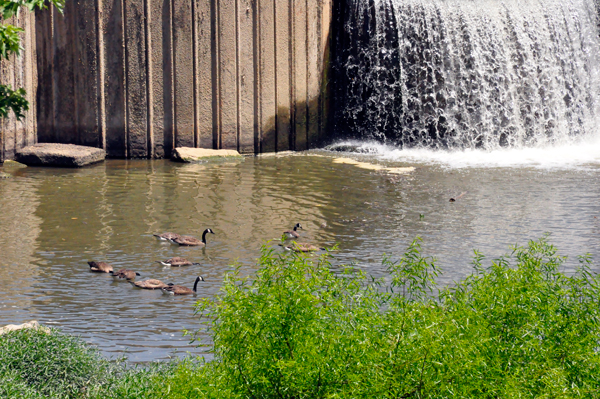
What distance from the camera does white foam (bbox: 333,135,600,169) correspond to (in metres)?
13.6

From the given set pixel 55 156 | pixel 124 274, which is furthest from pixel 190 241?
pixel 55 156

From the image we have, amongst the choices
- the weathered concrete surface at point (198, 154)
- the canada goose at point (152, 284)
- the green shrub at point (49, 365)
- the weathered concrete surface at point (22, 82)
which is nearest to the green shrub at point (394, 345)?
the green shrub at point (49, 365)

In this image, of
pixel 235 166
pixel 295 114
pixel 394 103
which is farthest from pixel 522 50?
pixel 235 166

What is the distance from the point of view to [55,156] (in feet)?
42.5

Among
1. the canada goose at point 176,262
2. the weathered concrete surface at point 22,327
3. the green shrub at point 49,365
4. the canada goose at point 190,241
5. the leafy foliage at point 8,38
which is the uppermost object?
the leafy foliage at point 8,38

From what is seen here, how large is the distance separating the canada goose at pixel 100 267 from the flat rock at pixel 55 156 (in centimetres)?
610

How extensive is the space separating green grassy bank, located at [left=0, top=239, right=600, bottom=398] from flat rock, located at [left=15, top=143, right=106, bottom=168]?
→ 29.0 ft

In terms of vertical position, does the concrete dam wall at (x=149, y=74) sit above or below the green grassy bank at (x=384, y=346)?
above

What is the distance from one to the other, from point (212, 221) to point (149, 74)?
5350 millimetres

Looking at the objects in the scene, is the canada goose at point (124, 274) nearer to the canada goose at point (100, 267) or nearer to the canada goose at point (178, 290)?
the canada goose at point (100, 267)

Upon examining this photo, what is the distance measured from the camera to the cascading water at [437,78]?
15.8 m

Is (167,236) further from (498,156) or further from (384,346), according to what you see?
(498,156)

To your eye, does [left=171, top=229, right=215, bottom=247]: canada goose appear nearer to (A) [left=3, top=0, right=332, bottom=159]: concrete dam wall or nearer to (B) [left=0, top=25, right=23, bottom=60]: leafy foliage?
(B) [left=0, top=25, right=23, bottom=60]: leafy foliage

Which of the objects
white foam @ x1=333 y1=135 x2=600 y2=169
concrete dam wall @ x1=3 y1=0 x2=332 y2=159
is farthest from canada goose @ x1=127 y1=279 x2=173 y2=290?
white foam @ x1=333 y1=135 x2=600 y2=169
